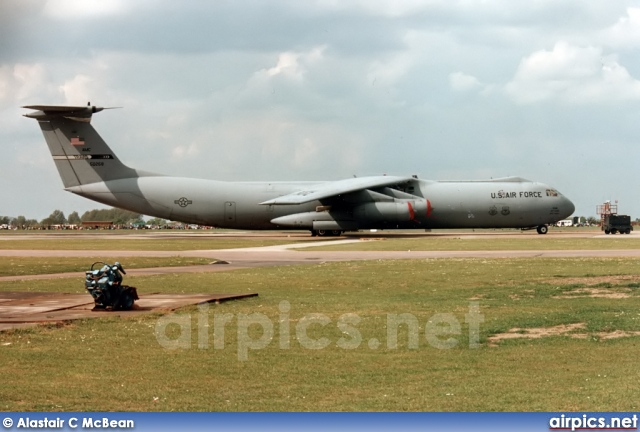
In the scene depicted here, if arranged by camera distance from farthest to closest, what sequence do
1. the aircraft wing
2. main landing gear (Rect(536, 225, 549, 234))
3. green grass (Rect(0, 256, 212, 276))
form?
main landing gear (Rect(536, 225, 549, 234))
the aircraft wing
green grass (Rect(0, 256, 212, 276))

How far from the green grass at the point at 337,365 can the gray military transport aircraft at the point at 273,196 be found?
123ft

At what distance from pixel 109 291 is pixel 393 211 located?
3964 cm

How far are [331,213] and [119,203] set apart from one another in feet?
49.4

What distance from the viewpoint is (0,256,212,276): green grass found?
1087 inches

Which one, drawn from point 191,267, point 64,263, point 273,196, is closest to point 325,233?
point 273,196

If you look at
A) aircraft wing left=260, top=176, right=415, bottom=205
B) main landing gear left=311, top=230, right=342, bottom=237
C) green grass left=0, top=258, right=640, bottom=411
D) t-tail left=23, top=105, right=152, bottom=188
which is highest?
t-tail left=23, top=105, right=152, bottom=188

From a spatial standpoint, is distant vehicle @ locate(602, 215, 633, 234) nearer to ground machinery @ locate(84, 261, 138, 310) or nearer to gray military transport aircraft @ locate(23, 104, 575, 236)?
gray military transport aircraft @ locate(23, 104, 575, 236)

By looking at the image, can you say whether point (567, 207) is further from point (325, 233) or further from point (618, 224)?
point (325, 233)

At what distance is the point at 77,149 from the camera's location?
5744 cm

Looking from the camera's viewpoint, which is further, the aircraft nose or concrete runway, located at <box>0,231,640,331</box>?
the aircraft nose

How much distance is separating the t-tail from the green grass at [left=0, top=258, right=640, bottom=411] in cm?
4205

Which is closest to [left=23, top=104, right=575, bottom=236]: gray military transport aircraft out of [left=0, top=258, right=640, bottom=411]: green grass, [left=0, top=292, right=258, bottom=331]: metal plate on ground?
[left=0, top=292, right=258, bottom=331]: metal plate on ground

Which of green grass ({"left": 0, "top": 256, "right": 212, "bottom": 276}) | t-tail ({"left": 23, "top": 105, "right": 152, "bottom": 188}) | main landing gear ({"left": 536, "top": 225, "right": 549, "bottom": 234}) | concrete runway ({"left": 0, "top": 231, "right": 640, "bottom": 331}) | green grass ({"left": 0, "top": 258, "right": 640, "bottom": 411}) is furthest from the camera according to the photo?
main landing gear ({"left": 536, "top": 225, "right": 549, "bottom": 234})

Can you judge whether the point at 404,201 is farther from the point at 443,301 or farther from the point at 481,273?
the point at 443,301
